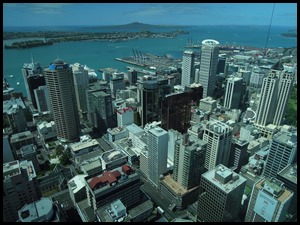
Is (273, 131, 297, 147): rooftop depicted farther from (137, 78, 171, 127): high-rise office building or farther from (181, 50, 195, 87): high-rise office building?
(181, 50, 195, 87): high-rise office building

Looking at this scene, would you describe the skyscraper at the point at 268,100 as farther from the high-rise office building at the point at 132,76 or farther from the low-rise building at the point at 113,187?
the high-rise office building at the point at 132,76

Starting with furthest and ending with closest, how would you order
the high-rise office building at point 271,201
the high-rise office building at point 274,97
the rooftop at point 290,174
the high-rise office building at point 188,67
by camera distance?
the high-rise office building at point 188,67 → the high-rise office building at point 274,97 → the rooftop at point 290,174 → the high-rise office building at point 271,201

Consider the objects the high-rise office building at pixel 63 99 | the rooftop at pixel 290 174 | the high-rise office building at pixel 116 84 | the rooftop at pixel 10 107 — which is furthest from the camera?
the high-rise office building at pixel 116 84

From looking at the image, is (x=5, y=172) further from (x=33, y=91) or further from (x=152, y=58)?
(x=152, y=58)

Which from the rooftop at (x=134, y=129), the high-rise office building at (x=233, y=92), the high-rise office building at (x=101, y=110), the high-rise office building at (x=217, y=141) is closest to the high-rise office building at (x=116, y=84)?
the high-rise office building at (x=101, y=110)

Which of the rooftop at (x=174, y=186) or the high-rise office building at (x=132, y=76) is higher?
the high-rise office building at (x=132, y=76)

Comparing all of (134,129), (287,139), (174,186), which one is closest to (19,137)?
(134,129)

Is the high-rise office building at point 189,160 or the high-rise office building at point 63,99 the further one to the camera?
the high-rise office building at point 63,99

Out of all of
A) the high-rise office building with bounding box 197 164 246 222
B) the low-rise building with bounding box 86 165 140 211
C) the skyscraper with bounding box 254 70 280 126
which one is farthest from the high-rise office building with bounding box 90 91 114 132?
the skyscraper with bounding box 254 70 280 126

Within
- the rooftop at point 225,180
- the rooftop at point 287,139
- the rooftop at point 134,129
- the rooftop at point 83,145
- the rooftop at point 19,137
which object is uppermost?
the rooftop at point 287,139
